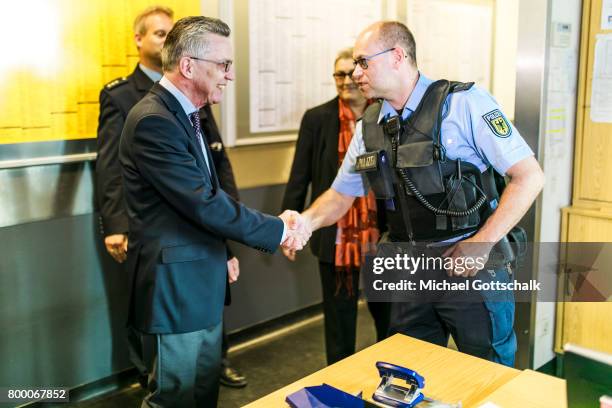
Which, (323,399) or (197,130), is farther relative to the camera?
(197,130)

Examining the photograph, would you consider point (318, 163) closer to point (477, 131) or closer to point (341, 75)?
point (341, 75)

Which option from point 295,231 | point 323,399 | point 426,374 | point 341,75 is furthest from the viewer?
point 341,75

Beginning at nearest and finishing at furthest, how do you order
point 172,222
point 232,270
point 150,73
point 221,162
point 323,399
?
point 323,399 < point 172,222 < point 232,270 < point 150,73 < point 221,162

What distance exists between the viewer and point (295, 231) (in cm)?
250

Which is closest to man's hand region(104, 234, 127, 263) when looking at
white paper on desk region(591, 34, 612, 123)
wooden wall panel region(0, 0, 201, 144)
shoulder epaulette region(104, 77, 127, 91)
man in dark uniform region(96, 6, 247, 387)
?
man in dark uniform region(96, 6, 247, 387)

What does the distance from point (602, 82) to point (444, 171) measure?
4.50ft

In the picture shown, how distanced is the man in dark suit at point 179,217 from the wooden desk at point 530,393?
95 centimetres

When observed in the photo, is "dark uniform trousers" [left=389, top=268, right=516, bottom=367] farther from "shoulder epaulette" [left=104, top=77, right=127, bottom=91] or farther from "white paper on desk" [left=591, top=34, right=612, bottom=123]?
"shoulder epaulette" [left=104, top=77, right=127, bottom=91]

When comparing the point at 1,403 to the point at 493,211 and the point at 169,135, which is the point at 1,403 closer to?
the point at 169,135

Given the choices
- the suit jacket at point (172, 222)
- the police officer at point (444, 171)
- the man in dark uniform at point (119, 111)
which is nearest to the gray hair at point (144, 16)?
the man in dark uniform at point (119, 111)

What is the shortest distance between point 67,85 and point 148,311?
1296 millimetres

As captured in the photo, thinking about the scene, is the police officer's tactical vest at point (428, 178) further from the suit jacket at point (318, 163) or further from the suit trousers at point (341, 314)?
the suit trousers at point (341, 314)

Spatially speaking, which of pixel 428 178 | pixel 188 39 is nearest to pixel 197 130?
pixel 188 39

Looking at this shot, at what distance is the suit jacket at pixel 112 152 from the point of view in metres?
2.86
